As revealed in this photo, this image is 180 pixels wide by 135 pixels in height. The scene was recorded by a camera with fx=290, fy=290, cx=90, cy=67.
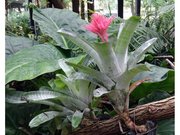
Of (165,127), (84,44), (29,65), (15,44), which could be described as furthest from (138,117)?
(15,44)

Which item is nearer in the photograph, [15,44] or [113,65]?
[113,65]

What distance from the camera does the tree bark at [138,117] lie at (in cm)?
62

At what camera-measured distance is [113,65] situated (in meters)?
0.62

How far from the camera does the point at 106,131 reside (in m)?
0.66

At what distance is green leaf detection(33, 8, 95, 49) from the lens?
1039mm

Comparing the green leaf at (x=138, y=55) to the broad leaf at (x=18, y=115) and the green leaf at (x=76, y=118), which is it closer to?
the green leaf at (x=76, y=118)

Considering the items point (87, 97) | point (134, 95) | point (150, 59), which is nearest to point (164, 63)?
point (150, 59)

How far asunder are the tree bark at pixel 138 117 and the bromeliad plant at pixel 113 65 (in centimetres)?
2

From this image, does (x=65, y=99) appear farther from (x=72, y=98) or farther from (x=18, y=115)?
(x=18, y=115)

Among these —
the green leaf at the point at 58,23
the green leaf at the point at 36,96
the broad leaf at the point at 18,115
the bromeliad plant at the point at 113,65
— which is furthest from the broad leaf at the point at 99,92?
the green leaf at the point at 58,23

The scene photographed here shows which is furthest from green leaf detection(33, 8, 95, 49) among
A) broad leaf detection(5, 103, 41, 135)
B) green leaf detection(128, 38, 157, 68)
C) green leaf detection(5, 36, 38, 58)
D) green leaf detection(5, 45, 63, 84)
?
green leaf detection(128, 38, 157, 68)

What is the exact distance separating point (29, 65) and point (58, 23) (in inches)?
16.7

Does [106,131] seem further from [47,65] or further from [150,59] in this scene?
[150,59]

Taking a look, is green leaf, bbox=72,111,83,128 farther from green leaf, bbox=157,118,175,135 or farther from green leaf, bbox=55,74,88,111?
green leaf, bbox=157,118,175,135
